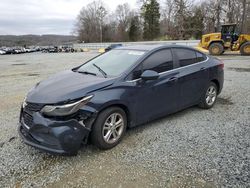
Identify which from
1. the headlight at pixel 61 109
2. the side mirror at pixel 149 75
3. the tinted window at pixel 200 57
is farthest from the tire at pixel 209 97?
the headlight at pixel 61 109

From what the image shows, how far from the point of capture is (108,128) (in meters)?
3.38

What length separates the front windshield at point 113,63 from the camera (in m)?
3.77

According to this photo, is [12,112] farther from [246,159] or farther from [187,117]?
[246,159]

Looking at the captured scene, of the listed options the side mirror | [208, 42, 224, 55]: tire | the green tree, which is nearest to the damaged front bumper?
the side mirror

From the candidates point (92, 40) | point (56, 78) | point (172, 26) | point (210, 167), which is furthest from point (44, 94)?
point (92, 40)

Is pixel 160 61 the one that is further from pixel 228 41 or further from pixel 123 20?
pixel 123 20

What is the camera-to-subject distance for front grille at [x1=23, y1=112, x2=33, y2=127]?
122 inches

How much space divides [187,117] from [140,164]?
6.55ft

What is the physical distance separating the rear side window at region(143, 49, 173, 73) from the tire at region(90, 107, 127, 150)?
0.94 metres

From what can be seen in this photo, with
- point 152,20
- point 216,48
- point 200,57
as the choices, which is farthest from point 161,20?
point 200,57

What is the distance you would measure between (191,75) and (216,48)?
16026mm

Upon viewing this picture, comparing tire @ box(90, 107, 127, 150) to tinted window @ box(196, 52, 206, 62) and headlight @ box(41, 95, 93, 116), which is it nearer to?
headlight @ box(41, 95, 93, 116)

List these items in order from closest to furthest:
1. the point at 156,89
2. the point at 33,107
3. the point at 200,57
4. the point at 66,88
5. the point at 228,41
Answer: the point at 33,107
the point at 66,88
the point at 156,89
the point at 200,57
the point at 228,41

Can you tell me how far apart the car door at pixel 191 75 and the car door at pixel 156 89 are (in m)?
0.20
